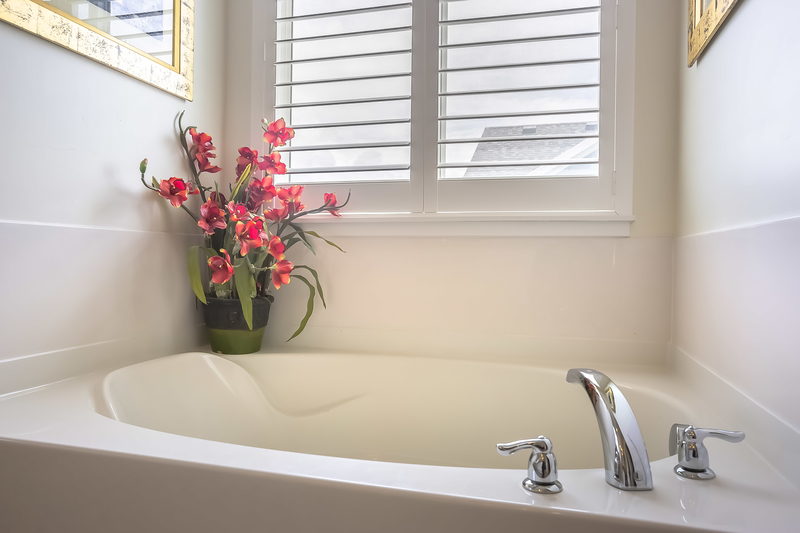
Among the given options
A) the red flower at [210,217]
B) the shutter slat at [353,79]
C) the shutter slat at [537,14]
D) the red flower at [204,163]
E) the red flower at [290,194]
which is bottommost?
the red flower at [210,217]

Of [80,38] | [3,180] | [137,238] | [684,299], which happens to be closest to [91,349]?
[137,238]

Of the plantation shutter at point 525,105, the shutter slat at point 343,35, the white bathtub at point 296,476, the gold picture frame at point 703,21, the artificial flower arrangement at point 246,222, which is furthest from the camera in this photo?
the shutter slat at point 343,35

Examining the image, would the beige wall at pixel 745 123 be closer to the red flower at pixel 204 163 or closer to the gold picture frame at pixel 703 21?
the gold picture frame at pixel 703 21

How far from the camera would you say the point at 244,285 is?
137 centimetres

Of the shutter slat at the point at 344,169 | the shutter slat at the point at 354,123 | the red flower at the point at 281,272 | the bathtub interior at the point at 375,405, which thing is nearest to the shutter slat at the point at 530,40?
the shutter slat at the point at 354,123

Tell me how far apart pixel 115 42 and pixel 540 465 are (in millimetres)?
1366

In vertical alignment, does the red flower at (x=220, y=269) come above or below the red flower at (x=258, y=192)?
below

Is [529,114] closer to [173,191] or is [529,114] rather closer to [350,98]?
[350,98]

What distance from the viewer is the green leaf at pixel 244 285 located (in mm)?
1349

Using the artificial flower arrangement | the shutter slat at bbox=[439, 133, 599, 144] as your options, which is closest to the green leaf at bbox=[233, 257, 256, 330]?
the artificial flower arrangement

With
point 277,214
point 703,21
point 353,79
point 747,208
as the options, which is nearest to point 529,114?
point 703,21

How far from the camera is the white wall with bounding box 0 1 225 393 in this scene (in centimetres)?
99

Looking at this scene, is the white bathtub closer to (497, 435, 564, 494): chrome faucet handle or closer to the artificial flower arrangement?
(497, 435, 564, 494): chrome faucet handle

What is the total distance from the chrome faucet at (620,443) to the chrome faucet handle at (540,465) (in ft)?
0.24
